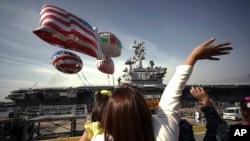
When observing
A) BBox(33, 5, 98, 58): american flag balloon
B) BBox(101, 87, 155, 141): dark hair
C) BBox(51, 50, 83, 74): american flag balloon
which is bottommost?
BBox(101, 87, 155, 141): dark hair

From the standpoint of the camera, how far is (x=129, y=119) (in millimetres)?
1352

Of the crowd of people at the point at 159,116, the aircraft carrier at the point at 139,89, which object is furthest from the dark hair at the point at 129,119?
the aircraft carrier at the point at 139,89

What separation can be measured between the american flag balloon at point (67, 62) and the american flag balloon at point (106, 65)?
4.68 ft

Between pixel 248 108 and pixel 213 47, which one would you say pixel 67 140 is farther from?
pixel 213 47

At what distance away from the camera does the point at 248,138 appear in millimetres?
2012

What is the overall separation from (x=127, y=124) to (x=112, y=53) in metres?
10.7

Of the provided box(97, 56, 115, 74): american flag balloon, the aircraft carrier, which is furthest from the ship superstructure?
box(97, 56, 115, 74): american flag balloon

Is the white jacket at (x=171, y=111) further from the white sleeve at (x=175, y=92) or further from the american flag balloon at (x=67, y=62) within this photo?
the american flag balloon at (x=67, y=62)

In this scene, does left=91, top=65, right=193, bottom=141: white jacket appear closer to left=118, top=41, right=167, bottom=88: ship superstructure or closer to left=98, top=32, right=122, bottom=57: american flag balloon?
left=98, top=32, right=122, bottom=57: american flag balloon

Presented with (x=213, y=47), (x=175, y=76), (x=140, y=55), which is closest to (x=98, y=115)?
(x=175, y=76)

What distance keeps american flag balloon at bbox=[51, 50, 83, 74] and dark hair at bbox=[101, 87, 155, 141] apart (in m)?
8.77

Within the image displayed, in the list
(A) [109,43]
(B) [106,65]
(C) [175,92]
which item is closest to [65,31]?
(A) [109,43]

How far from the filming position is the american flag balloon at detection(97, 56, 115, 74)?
11.4 m

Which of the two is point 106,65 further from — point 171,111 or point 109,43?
point 171,111
